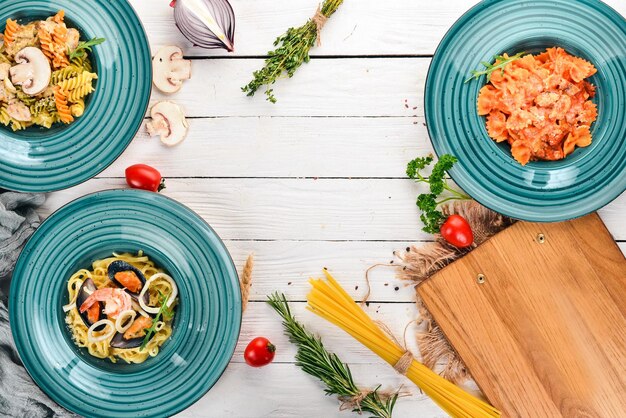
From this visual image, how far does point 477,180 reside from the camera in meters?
2.07

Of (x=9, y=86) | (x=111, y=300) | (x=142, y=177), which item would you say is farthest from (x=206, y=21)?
(x=111, y=300)

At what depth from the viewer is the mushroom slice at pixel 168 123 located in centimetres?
230

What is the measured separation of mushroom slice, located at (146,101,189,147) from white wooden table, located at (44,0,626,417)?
0.13 ft

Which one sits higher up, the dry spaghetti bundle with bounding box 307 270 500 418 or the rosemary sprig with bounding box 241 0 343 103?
the rosemary sprig with bounding box 241 0 343 103

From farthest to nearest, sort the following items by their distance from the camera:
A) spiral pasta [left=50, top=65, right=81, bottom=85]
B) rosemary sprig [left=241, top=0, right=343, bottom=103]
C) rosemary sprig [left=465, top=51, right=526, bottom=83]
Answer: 1. rosemary sprig [left=241, top=0, right=343, bottom=103]
2. spiral pasta [left=50, top=65, right=81, bottom=85]
3. rosemary sprig [left=465, top=51, right=526, bottom=83]

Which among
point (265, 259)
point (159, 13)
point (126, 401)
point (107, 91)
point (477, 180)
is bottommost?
point (126, 401)

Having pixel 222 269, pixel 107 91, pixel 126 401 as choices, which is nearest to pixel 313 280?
pixel 222 269

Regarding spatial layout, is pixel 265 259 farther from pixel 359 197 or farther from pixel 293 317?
pixel 359 197

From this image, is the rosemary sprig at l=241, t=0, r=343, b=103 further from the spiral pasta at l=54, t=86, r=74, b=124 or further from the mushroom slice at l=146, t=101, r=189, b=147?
the spiral pasta at l=54, t=86, r=74, b=124

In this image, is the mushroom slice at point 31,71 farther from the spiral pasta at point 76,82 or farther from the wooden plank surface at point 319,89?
the wooden plank surface at point 319,89

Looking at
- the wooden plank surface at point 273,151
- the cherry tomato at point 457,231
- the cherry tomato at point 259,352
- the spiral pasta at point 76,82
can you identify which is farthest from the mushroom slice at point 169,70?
the cherry tomato at point 457,231

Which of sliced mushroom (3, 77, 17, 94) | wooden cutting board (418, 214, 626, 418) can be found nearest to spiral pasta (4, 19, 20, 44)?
sliced mushroom (3, 77, 17, 94)

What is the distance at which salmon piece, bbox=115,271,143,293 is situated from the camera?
2133 millimetres

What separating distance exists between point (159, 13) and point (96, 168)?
65 cm
